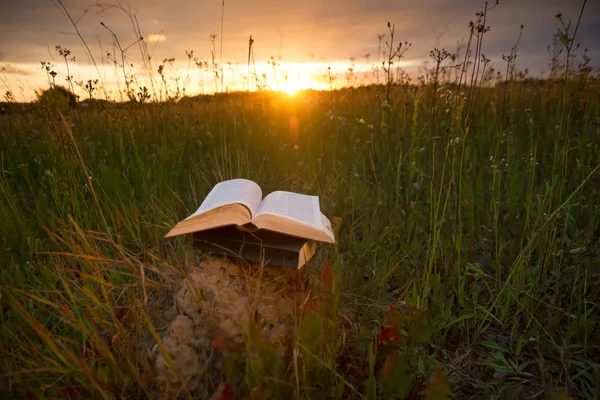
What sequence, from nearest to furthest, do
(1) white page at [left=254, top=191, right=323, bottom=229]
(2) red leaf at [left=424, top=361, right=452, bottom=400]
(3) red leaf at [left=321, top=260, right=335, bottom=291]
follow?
(2) red leaf at [left=424, top=361, right=452, bottom=400]
(3) red leaf at [left=321, top=260, right=335, bottom=291]
(1) white page at [left=254, top=191, right=323, bottom=229]

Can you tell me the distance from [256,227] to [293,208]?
0.59 ft

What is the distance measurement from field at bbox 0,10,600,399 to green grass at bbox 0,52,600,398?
0.01m

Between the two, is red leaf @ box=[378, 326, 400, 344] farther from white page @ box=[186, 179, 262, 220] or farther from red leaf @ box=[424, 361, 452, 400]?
white page @ box=[186, 179, 262, 220]

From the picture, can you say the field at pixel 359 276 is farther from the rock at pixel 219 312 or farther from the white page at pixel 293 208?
the white page at pixel 293 208

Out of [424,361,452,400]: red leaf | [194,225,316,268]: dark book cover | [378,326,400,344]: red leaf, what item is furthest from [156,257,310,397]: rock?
[424,361,452,400]: red leaf

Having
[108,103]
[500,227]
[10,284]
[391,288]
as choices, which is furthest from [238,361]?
[108,103]

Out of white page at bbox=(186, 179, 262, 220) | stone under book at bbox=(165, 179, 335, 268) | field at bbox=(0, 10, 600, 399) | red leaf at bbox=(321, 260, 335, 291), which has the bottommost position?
field at bbox=(0, 10, 600, 399)

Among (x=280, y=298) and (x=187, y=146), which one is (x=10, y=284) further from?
(x=187, y=146)

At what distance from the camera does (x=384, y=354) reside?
52.6 inches

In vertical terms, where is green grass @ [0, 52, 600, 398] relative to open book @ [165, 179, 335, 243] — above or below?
below

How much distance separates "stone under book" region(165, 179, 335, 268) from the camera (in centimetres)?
137

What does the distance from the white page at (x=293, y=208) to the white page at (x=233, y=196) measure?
0.05 meters

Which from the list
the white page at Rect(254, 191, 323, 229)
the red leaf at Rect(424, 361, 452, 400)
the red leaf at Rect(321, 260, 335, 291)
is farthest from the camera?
the white page at Rect(254, 191, 323, 229)

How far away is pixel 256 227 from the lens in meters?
1.41
